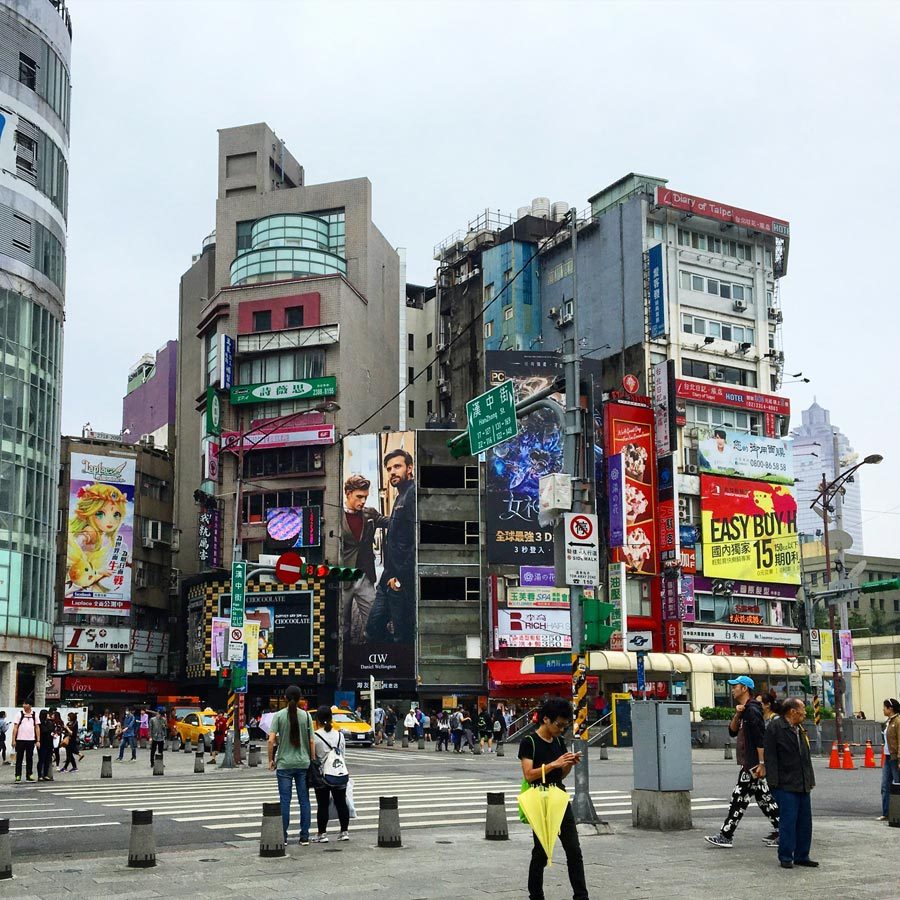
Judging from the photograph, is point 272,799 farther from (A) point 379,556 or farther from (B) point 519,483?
(A) point 379,556

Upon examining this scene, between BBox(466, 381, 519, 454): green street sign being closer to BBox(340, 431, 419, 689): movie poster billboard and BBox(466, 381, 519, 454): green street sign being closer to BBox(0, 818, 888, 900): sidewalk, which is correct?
BBox(0, 818, 888, 900): sidewalk

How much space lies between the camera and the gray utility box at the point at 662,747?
1477cm

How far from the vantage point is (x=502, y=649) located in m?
63.1

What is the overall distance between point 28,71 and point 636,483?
36627 millimetres

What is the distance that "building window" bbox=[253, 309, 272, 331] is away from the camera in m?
73.0

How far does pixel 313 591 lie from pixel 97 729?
678 inches

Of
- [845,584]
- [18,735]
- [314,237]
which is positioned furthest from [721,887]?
[314,237]

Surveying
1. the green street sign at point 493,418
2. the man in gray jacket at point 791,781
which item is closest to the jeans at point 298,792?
the man in gray jacket at point 791,781

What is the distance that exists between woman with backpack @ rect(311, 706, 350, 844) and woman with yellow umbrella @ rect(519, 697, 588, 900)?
4789 millimetres

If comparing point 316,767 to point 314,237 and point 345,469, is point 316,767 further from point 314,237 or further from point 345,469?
point 314,237

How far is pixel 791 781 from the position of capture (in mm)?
11812

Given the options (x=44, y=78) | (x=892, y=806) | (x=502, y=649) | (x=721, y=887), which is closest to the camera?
(x=721, y=887)

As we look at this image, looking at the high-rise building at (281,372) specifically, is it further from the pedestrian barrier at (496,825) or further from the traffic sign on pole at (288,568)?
the pedestrian barrier at (496,825)

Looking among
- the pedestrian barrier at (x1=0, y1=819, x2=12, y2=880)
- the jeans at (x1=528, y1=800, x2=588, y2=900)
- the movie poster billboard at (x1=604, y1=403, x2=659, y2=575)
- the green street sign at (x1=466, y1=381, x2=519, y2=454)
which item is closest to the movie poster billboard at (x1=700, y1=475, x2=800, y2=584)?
the movie poster billboard at (x1=604, y1=403, x2=659, y2=575)
